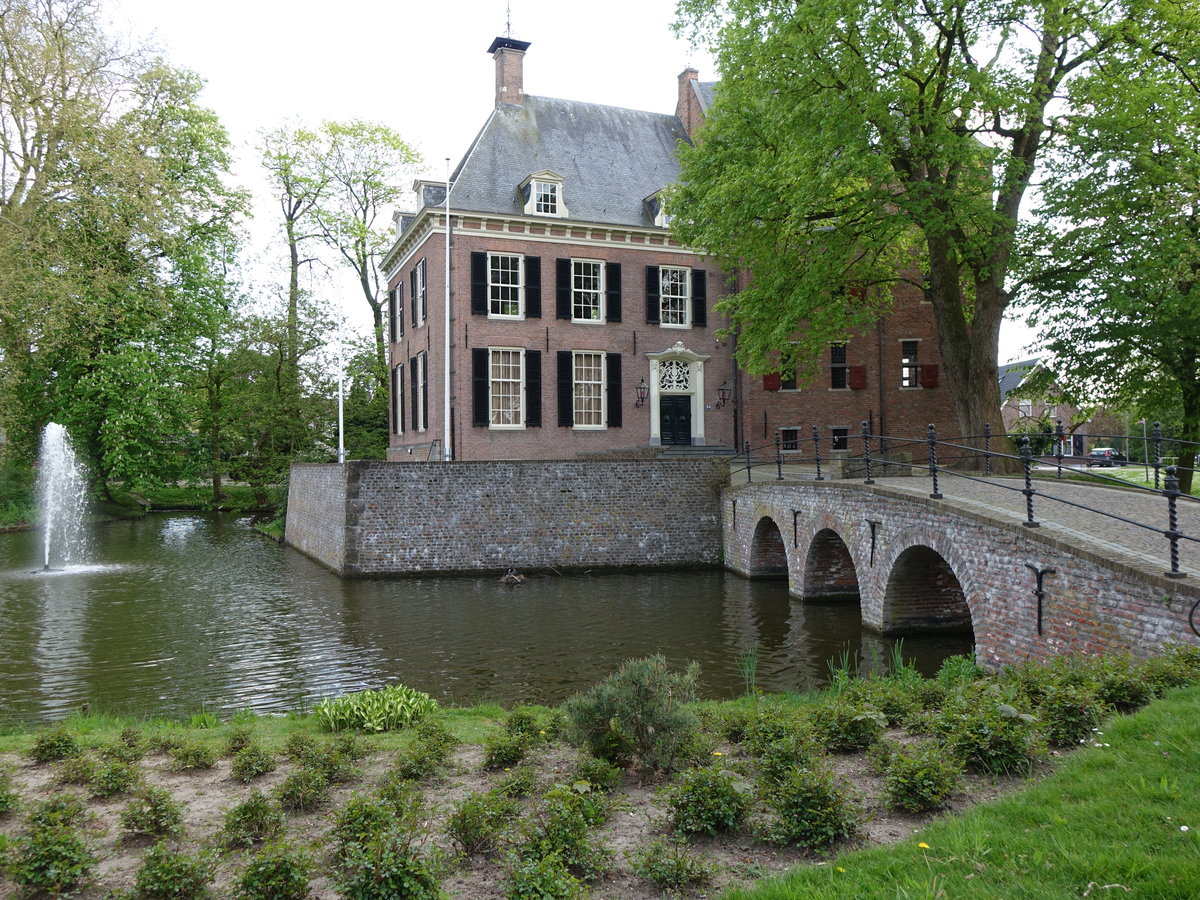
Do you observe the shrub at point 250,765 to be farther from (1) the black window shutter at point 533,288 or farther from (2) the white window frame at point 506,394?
(1) the black window shutter at point 533,288

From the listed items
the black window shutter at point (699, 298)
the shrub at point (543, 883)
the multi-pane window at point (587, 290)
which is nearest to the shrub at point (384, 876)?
the shrub at point (543, 883)

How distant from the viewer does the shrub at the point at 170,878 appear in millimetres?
3584

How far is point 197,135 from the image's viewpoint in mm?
30891

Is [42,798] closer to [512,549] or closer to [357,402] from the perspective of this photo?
[512,549]

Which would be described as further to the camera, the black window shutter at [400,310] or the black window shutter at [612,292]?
the black window shutter at [400,310]

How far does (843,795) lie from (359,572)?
16775 mm

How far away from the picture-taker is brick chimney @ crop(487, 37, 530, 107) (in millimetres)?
27203

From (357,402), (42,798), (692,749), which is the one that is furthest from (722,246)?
(357,402)

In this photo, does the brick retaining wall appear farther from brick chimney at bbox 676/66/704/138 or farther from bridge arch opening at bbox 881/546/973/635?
brick chimney at bbox 676/66/704/138

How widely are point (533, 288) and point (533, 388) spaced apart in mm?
2958

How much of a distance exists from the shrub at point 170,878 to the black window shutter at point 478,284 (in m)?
21.2

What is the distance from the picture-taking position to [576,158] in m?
26.9

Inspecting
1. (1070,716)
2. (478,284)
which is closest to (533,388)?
(478,284)

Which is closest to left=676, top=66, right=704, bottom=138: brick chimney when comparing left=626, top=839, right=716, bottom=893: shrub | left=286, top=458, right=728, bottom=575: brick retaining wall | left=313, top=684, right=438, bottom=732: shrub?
left=286, top=458, right=728, bottom=575: brick retaining wall
